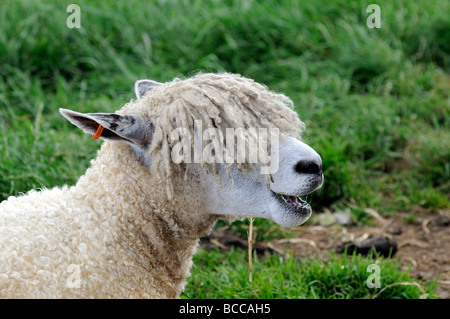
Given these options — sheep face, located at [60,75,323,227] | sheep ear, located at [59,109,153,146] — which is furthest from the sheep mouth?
sheep ear, located at [59,109,153,146]

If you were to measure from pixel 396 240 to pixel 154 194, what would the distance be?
2627 millimetres

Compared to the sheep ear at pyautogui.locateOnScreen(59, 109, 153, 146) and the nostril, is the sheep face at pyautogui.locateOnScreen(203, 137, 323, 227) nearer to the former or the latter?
the nostril

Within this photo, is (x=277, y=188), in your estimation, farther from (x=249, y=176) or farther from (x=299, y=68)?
(x=299, y=68)

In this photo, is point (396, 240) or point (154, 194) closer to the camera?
point (154, 194)

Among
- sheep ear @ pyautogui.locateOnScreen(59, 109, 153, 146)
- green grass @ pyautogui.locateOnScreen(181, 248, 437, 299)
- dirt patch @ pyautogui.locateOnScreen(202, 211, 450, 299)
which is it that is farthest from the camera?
dirt patch @ pyautogui.locateOnScreen(202, 211, 450, 299)

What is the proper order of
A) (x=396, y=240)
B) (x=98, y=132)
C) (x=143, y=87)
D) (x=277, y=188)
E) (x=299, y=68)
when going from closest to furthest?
(x=98, y=132)
(x=277, y=188)
(x=143, y=87)
(x=396, y=240)
(x=299, y=68)

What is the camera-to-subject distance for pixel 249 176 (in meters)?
2.77

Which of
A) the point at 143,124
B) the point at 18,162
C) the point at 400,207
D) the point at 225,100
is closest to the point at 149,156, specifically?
the point at 143,124

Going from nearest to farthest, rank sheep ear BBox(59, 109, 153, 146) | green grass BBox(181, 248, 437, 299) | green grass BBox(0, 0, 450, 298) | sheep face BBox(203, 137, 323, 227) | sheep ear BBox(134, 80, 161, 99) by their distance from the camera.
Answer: sheep ear BBox(59, 109, 153, 146) < sheep face BBox(203, 137, 323, 227) < sheep ear BBox(134, 80, 161, 99) < green grass BBox(181, 248, 437, 299) < green grass BBox(0, 0, 450, 298)

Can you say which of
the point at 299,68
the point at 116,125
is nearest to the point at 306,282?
the point at 116,125

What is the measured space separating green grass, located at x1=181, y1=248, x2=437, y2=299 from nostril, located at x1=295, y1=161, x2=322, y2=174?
1.30 metres

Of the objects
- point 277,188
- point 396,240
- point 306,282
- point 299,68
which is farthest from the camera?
point 299,68

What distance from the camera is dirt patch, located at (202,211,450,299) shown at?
14.9 ft

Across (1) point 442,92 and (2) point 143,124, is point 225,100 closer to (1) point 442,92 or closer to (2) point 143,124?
(2) point 143,124
